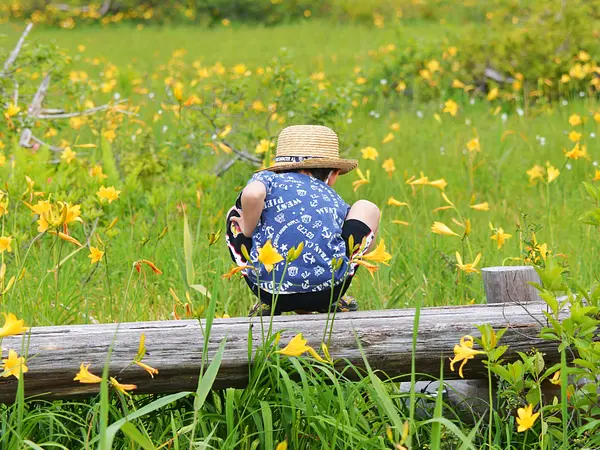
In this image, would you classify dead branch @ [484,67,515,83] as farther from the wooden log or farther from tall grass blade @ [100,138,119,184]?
the wooden log

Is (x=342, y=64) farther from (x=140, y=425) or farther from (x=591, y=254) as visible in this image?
Result: (x=140, y=425)

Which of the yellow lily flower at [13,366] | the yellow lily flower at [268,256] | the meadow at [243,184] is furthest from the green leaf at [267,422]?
the yellow lily flower at [13,366]

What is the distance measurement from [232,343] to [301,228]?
428mm

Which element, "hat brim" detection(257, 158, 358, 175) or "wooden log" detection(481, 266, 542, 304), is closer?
"wooden log" detection(481, 266, 542, 304)

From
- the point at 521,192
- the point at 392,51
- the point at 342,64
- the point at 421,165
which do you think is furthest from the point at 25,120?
the point at 342,64

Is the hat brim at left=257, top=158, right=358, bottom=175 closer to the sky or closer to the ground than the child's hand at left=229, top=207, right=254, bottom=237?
closer to the sky

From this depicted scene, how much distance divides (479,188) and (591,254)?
1481 mm

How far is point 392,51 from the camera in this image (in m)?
7.54

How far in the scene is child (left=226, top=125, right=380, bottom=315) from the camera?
2301 mm

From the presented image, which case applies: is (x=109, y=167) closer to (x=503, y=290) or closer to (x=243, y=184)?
(x=243, y=184)

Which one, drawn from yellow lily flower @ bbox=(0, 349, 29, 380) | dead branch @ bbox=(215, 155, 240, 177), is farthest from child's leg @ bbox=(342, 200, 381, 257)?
dead branch @ bbox=(215, 155, 240, 177)

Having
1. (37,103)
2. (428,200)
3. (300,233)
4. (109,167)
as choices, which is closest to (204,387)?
(300,233)

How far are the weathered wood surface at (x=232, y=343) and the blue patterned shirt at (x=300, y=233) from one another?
164 mm

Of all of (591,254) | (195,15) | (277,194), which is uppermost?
(277,194)
